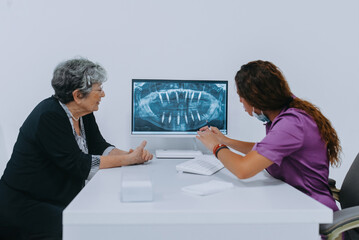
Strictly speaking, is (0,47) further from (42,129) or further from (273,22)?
(273,22)

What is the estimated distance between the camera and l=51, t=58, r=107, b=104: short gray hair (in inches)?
77.2

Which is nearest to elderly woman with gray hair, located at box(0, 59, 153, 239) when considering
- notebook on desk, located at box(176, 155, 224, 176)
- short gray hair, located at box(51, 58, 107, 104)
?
short gray hair, located at box(51, 58, 107, 104)

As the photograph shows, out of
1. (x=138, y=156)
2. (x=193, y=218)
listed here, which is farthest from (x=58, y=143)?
(x=193, y=218)

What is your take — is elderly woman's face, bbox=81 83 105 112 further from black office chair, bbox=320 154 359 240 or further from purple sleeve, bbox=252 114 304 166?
black office chair, bbox=320 154 359 240

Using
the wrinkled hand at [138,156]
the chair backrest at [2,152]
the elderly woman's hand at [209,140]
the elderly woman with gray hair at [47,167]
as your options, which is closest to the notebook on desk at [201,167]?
the elderly woman's hand at [209,140]

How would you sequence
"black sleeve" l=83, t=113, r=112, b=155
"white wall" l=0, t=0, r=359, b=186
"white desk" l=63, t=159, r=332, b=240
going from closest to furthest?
1. "white desk" l=63, t=159, r=332, b=240
2. "black sleeve" l=83, t=113, r=112, b=155
3. "white wall" l=0, t=0, r=359, b=186

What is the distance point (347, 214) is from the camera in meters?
1.45

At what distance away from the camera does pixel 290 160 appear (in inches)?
68.3

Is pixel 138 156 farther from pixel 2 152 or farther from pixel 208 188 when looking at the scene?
pixel 2 152

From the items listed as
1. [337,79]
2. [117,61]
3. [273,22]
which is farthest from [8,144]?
[337,79]

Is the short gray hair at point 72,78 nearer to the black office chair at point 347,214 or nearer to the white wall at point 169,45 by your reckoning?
the white wall at point 169,45

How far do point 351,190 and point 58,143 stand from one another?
1.47 metres

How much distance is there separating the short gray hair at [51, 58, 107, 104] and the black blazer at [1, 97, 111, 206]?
9cm

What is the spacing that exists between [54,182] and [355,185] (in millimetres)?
1499
